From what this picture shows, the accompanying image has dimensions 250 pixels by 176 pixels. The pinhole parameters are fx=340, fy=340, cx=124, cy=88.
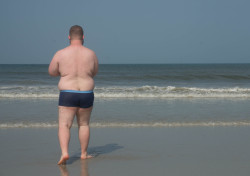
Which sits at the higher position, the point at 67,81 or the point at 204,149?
the point at 67,81

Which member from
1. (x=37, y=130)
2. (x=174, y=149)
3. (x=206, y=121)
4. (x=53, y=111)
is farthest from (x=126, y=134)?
(x=53, y=111)

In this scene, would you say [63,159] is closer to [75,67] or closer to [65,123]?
[65,123]

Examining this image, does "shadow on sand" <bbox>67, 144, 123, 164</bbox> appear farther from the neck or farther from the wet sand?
the neck

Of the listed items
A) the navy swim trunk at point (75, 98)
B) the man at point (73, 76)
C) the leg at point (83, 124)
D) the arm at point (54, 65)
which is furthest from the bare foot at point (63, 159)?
the arm at point (54, 65)

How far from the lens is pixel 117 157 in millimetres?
4734

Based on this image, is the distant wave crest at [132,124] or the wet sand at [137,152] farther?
the distant wave crest at [132,124]

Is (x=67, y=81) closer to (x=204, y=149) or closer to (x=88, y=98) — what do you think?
Answer: (x=88, y=98)

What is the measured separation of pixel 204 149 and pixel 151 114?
351cm

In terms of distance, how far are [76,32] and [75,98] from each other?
0.80m

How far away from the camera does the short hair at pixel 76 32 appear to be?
4109 mm

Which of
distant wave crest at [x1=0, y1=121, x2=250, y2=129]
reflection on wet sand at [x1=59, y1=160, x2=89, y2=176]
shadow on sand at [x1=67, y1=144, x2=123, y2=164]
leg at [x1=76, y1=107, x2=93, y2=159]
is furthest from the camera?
distant wave crest at [x1=0, y1=121, x2=250, y2=129]

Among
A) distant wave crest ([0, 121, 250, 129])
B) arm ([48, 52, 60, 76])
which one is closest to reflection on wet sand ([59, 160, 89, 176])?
arm ([48, 52, 60, 76])

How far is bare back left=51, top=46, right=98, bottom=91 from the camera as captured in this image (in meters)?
4.03

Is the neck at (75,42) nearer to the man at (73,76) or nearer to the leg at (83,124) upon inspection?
the man at (73,76)
